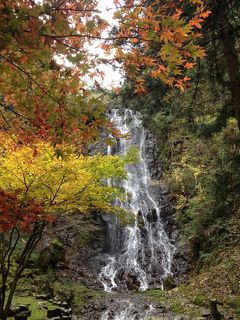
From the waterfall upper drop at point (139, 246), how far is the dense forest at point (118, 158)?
0.29 feet

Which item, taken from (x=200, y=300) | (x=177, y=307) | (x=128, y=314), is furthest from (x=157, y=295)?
(x=200, y=300)

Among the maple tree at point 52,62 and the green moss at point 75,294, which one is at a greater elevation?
the maple tree at point 52,62

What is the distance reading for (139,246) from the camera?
62.4 ft

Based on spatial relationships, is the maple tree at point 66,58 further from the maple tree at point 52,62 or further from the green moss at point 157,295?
the green moss at point 157,295

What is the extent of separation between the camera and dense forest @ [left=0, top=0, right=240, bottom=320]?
3.34 metres

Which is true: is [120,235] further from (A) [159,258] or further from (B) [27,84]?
(B) [27,84]

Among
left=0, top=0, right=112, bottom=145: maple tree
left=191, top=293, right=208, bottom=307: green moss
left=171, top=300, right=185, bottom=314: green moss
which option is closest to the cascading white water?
left=171, top=300, right=185, bottom=314: green moss

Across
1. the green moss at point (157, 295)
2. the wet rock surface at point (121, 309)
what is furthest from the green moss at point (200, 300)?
the green moss at point (157, 295)

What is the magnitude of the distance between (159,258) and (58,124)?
50.4 ft

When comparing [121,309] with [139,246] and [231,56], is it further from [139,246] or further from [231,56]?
[231,56]

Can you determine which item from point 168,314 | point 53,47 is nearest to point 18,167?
point 53,47

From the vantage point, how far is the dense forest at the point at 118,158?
334 cm

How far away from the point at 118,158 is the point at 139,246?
1116 cm

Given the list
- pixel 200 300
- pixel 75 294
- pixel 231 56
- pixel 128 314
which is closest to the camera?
pixel 231 56
